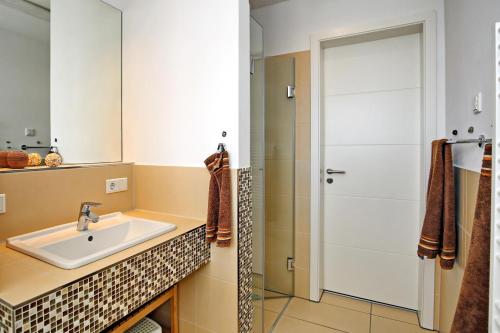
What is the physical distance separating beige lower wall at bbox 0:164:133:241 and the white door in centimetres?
174

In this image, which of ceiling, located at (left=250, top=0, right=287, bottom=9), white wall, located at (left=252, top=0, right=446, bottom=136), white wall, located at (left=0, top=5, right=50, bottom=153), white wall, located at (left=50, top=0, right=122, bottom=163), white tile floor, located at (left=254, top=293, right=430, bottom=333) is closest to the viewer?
white wall, located at (left=0, top=5, right=50, bottom=153)

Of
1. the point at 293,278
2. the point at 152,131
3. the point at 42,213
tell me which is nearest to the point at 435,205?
the point at 293,278

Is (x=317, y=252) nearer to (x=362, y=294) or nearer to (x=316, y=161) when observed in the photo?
(x=362, y=294)

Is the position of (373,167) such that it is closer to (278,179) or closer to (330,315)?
(278,179)

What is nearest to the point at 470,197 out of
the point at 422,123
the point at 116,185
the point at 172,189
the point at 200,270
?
the point at 422,123

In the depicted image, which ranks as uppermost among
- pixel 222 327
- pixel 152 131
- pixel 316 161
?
pixel 152 131

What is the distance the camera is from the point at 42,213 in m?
1.33

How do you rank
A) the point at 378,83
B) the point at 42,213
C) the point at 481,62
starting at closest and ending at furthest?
the point at 481,62 → the point at 42,213 → the point at 378,83

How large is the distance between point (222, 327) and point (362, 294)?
1.37 meters

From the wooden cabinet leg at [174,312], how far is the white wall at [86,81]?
0.97m

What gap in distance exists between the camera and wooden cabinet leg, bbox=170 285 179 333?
154cm

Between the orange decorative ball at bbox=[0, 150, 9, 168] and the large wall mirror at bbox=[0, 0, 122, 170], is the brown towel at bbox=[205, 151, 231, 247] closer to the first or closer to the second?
the large wall mirror at bbox=[0, 0, 122, 170]

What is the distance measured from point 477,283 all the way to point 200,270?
126 centimetres

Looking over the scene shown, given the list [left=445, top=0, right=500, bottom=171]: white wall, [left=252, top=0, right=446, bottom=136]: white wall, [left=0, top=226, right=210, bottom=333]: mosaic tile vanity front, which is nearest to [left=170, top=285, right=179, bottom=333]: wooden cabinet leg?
[left=0, top=226, right=210, bottom=333]: mosaic tile vanity front
